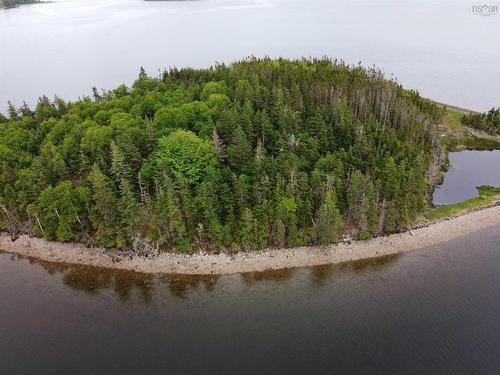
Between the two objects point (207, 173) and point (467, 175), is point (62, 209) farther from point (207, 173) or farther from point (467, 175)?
point (467, 175)

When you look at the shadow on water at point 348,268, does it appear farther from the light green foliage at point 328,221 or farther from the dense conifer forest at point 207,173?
the dense conifer forest at point 207,173

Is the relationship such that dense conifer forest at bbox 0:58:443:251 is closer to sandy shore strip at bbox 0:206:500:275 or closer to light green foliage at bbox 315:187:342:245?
light green foliage at bbox 315:187:342:245

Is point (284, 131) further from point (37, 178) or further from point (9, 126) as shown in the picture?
point (9, 126)

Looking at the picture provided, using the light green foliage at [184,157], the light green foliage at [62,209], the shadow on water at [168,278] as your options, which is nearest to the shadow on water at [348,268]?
the shadow on water at [168,278]

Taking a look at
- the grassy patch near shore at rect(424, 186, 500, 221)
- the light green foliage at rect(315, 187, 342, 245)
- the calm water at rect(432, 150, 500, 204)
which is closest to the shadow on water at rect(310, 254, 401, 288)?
the light green foliage at rect(315, 187, 342, 245)

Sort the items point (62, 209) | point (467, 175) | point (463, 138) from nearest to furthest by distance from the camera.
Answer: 1. point (62, 209)
2. point (467, 175)
3. point (463, 138)

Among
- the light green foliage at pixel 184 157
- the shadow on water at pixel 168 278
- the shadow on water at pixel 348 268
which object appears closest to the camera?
the shadow on water at pixel 168 278

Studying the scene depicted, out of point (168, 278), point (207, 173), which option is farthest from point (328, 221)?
point (168, 278)
